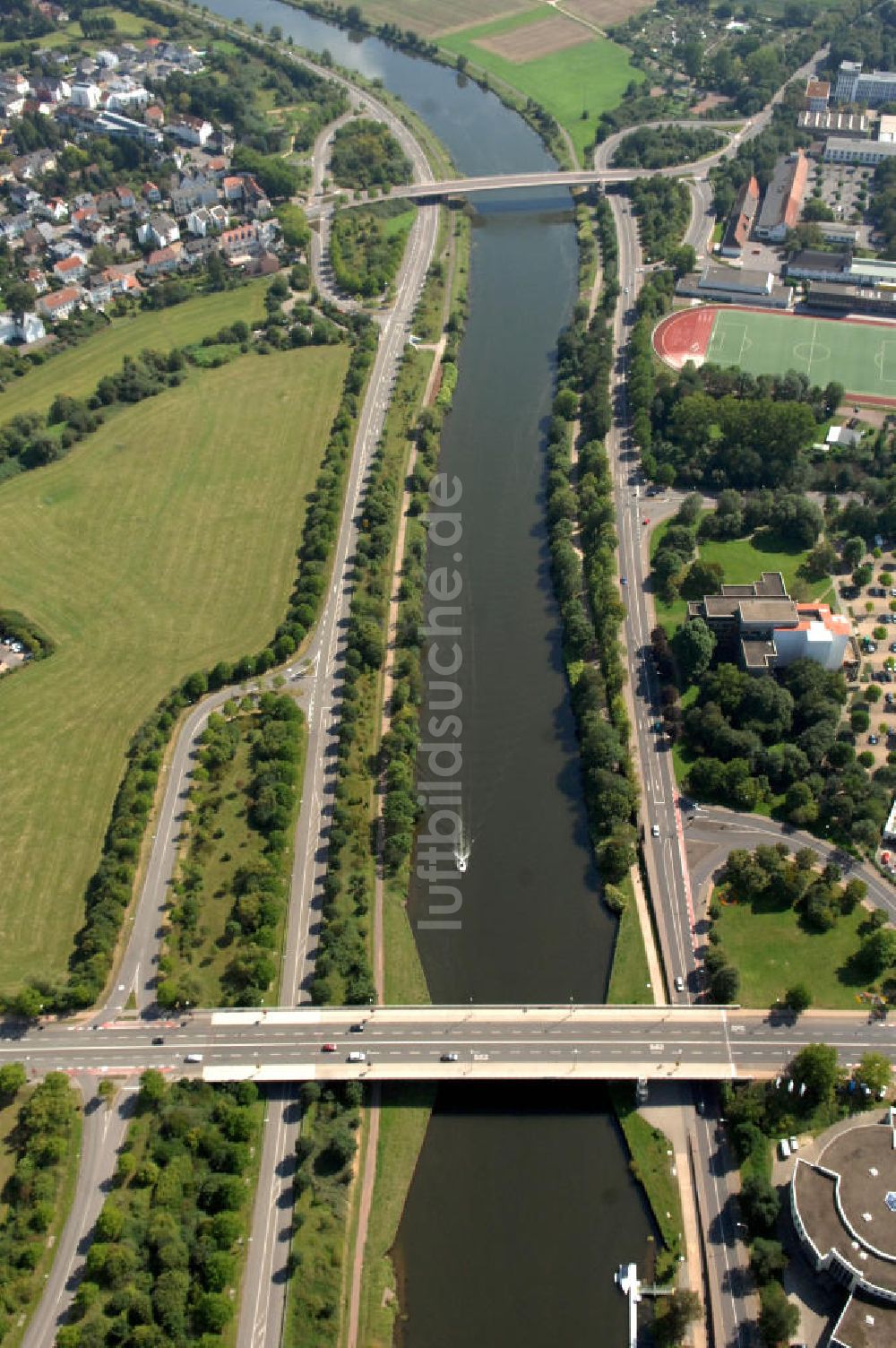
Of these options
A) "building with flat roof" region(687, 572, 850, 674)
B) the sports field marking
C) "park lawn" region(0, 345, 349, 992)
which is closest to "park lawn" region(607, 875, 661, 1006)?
"building with flat roof" region(687, 572, 850, 674)

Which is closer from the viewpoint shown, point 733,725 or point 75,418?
point 733,725

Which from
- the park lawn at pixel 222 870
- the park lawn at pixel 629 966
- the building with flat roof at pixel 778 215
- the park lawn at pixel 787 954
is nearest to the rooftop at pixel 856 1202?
the park lawn at pixel 787 954

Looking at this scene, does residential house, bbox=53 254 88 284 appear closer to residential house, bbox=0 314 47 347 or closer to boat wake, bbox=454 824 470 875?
residential house, bbox=0 314 47 347

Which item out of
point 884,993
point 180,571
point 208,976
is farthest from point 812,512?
point 208,976

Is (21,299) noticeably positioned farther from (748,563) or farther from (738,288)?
(748,563)

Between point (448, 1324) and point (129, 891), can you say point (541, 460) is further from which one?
point (448, 1324)

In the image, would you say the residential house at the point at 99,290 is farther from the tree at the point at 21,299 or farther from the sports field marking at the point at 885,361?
the sports field marking at the point at 885,361
